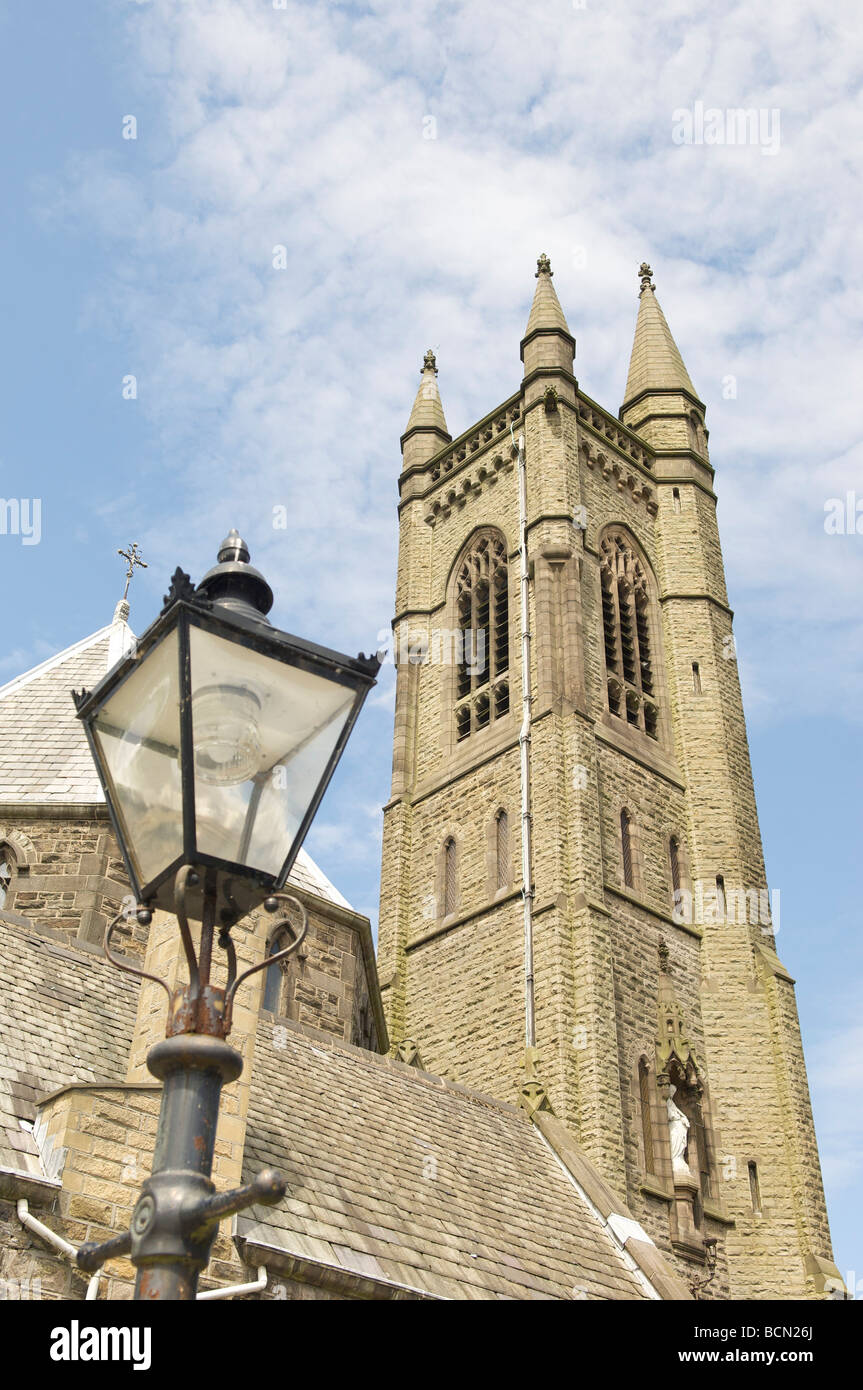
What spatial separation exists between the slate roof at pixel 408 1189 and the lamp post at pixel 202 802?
6465 mm

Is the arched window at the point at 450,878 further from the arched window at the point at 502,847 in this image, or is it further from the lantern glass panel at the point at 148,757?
the lantern glass panel at the point at 148,757

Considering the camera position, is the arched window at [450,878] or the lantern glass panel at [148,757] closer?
the lantern glass panel at [148,757]

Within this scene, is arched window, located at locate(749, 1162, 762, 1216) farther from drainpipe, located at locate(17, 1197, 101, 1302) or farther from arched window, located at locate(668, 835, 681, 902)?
drainpipe, located at locate(17, 1197, 101, 1302)

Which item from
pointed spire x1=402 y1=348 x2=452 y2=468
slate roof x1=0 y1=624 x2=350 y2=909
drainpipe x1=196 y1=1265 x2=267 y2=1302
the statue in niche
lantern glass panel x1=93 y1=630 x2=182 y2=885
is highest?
pointed spire x1=402 y1=348 x2=452 y2=468

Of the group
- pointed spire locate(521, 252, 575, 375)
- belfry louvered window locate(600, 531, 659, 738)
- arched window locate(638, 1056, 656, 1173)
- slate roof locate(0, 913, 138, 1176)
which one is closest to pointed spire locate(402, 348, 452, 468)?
pointed spire locate(521, 252, 575, 375)

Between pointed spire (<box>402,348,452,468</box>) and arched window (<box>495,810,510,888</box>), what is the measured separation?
554 inches

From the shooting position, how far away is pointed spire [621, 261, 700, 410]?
1497 inches

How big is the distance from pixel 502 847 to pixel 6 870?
12.8m

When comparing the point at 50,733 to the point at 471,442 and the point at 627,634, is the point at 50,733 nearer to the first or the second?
the point at 627,634

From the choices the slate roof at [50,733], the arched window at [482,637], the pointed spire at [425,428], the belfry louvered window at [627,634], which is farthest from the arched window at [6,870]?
the pointed spire at [425,428]

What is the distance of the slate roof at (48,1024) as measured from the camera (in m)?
9.72

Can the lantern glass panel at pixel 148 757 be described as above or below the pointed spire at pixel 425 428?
below

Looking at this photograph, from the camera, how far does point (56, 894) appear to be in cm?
1670
